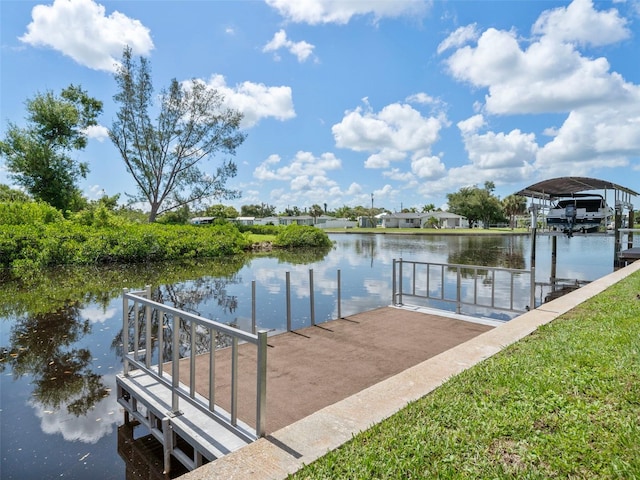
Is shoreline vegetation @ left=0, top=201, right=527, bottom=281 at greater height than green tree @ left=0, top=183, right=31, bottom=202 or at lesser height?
lesser

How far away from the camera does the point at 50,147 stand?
26875 mm

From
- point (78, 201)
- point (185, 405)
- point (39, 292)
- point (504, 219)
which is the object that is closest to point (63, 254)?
point (39, 292)

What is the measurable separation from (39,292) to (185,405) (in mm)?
10393

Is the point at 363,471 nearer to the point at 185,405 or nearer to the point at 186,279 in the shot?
the point at 185,405

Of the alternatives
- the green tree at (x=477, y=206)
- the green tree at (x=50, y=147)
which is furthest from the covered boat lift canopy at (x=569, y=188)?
the green tree at (x=477, y=206)

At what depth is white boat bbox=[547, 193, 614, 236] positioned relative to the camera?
48.3 feet

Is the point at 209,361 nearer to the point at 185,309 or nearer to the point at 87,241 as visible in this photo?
the point at 185,309

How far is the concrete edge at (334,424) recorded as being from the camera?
7.51ft

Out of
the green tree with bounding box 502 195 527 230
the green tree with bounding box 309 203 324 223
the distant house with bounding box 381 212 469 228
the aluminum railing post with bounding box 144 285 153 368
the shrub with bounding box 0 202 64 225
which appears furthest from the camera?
the green tree with bounding box 309 203 324 223

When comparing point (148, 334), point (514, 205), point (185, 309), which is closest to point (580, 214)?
point (185, 309)

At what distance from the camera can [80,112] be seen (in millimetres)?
28609

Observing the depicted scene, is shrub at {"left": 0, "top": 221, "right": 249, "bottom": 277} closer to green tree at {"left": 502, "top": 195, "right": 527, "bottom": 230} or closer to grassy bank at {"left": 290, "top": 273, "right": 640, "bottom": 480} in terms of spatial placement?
grassy bank at {"left": 290, "top": 273, "right": 640, "bottom": 480}

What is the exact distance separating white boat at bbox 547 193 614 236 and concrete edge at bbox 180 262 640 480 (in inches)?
510

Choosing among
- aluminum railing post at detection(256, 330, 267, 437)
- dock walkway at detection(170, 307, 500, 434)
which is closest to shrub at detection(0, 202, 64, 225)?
dock walkway at detection(170, 307, 500, 434)
